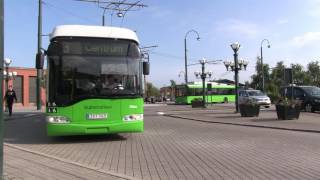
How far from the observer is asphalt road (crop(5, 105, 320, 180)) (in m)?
9.12

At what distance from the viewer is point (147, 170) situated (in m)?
9.41

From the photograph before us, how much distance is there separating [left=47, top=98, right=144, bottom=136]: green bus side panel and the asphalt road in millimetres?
407

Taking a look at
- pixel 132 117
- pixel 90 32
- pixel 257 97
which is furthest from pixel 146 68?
pixel 257 97

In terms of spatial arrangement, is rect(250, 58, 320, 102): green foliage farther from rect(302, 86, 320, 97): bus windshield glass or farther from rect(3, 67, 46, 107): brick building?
rect(302, 86, 320, 97): bus windshield glass

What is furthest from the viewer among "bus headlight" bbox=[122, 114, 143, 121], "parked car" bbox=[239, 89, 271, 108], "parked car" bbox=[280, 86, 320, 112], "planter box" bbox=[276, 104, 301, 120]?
"parked car" bbox=[239, 89, 271, 108]

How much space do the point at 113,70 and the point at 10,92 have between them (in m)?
18.3

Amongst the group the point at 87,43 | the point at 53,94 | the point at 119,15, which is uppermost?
the point at 119,15

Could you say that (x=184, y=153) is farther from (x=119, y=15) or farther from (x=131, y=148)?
(x=119, y=15)

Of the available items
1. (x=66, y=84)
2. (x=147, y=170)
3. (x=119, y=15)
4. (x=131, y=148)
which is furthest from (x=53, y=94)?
(x=119, y=15)

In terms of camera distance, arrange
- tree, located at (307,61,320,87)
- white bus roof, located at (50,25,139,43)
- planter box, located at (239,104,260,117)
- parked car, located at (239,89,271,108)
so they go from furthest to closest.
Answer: tree, located at (307,61,320,87), parked car, located at (239,89,271,108), planter box, located at (239,104,260,117), white bus roof, located at (50,25,139,43)

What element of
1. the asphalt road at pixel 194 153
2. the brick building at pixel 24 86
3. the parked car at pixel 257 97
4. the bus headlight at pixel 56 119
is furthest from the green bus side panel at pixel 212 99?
the bus headlight at pixel 56 119

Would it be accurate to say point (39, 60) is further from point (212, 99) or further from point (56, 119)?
point (212, 99)

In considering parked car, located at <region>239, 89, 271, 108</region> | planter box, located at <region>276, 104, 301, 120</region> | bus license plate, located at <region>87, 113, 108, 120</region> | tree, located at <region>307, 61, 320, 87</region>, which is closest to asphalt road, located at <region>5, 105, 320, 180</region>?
bus license plate, located at <region>87, 113, 108, 120</region>

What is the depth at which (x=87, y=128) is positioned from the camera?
14414 millimetres
